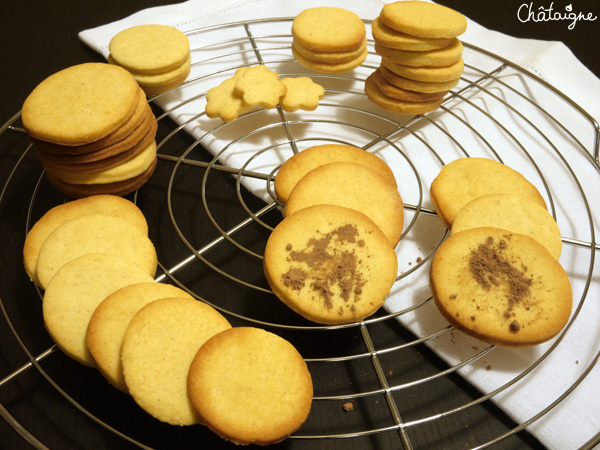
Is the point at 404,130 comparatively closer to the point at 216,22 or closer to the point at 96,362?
the point at 216,22

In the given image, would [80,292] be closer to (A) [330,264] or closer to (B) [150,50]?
(A) [330,264]

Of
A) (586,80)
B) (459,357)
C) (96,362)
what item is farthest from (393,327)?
(586,80)

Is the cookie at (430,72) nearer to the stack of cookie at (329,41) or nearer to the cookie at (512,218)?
the stack of cookie at (329,41)

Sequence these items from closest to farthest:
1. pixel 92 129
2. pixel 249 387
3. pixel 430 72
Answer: pixel 249 387
pixel 92 129
pixel 430 72

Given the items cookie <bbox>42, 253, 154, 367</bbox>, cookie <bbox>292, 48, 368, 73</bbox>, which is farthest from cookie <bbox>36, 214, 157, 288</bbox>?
cookie <bbox>292, 48, 368, 73</bbox>

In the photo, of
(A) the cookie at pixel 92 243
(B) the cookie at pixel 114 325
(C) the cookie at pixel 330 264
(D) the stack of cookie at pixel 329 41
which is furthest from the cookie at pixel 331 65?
(B) the cookie at pixel 114 325

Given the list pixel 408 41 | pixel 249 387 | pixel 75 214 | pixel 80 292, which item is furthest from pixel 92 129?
pixel 408 41
